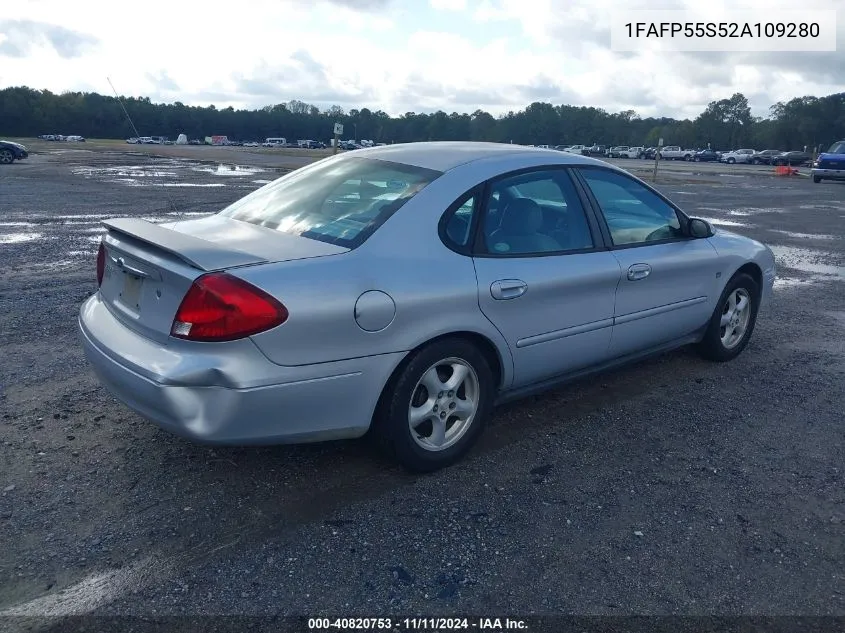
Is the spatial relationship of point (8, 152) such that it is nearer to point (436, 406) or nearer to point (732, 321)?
point (732, 321)

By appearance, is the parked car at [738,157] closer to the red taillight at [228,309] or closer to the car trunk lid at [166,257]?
the car trunk lid at [166,257]

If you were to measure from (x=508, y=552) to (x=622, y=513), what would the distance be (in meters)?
0.64

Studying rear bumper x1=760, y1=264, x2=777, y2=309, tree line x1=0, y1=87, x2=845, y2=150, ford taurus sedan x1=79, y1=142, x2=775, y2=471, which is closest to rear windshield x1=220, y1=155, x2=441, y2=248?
ford taurus sedan x1=79, y1=142, x2=775, y2=471

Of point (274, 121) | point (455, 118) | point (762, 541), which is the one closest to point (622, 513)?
point (762, 541)

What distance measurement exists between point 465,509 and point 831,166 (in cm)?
3536

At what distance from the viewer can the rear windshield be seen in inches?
140

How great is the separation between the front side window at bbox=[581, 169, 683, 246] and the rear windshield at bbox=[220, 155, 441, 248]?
1.21 meters

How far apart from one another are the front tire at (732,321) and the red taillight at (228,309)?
3534mm

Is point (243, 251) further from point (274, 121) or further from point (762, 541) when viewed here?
point (274, 121)

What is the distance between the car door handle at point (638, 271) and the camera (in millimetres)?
4410

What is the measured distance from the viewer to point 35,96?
106 metres

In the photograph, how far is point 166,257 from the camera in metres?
3.22

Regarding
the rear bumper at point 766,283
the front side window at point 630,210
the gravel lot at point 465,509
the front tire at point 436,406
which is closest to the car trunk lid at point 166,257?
the front tire at point 436,406

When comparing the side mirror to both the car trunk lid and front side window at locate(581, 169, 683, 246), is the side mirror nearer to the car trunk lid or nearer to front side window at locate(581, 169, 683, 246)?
front side window at locate(581, 169, 683, 246)
